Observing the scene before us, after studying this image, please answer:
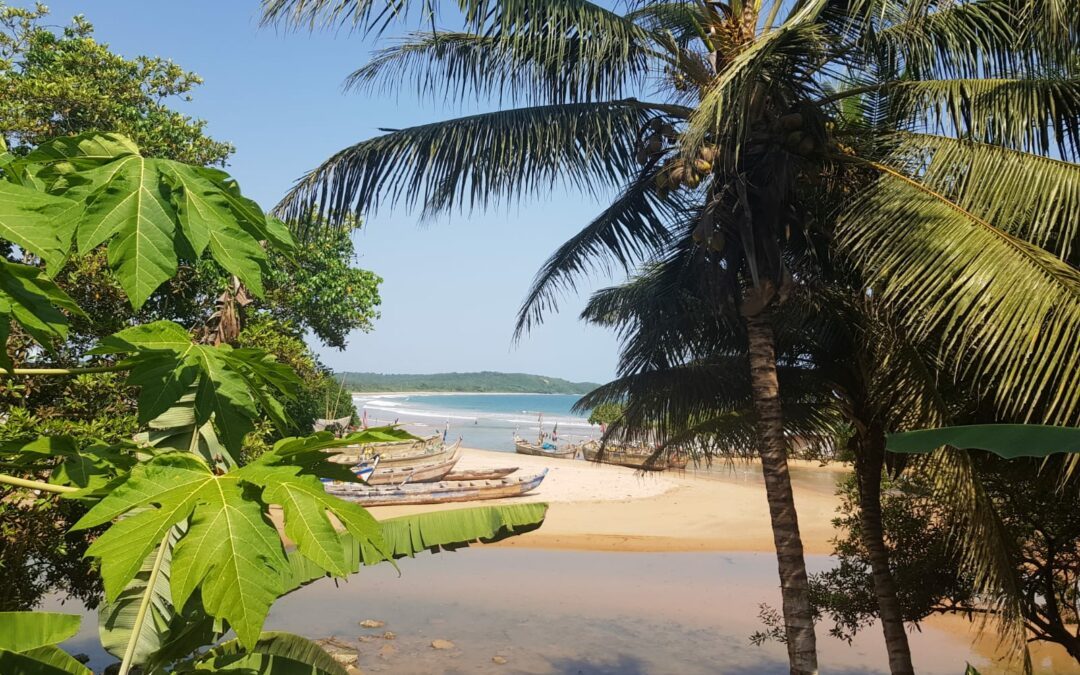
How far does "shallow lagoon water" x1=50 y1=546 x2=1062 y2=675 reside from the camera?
1069 cm

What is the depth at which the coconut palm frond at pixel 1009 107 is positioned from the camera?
16.1ft

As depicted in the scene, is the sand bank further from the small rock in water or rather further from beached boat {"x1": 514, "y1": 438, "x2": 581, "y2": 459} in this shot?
the small rock in water

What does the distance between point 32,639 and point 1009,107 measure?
19.8 ft

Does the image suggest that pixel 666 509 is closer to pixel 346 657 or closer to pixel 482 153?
pixel 346 657

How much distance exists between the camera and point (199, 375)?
1955mm

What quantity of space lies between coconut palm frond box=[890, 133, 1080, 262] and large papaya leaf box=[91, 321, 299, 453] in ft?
14.8

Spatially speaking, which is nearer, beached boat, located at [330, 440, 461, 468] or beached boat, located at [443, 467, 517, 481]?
beached boat, located at [443, 467, 517, 481]

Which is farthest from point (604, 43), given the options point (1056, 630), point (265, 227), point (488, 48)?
point (1056, 630)

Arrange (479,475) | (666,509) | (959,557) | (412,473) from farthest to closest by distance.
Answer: (479,475)
(412,473)
(666,509)
(959,557)

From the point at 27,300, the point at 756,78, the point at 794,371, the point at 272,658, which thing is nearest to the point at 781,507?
the point at 794,371

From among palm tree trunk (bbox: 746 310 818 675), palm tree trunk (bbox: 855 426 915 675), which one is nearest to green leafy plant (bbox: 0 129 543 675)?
palm tree trunk (bbox: 746 310 818 675)

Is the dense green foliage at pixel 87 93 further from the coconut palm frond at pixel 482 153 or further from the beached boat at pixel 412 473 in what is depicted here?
the beached boat at pixel 412 473

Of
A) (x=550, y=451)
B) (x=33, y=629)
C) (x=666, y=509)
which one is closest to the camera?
(x=33, y=629)

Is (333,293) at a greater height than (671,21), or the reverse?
(671,21)
